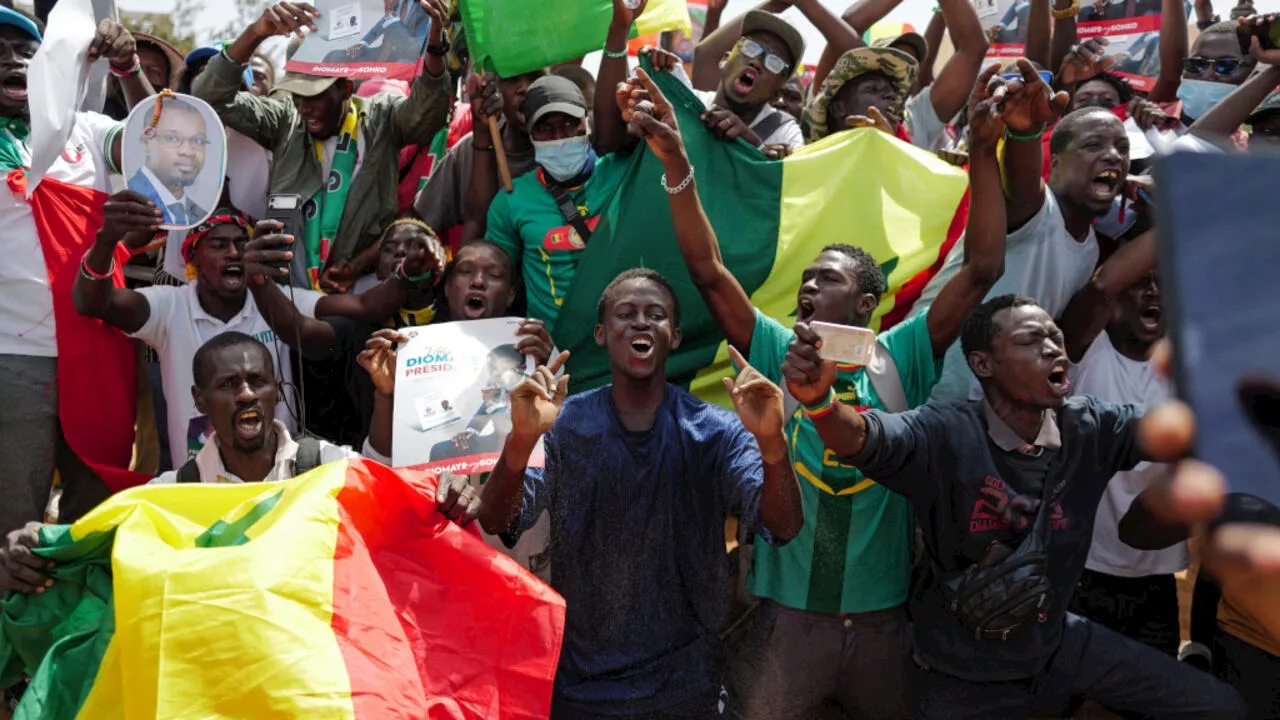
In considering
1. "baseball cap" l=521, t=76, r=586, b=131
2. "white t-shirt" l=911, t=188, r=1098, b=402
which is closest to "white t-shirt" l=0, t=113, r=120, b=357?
"baseball cap" l=521, t=76, r=586, b=131

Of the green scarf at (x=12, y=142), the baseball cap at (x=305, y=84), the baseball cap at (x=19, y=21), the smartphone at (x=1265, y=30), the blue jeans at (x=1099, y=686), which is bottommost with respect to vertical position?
the blue jeans at (x=1099, y=686)

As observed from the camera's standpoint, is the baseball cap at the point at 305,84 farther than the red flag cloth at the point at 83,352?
Yes

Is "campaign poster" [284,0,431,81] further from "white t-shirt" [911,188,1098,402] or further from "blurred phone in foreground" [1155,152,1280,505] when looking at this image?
"blurred phone in foreground" [1155,152,1280,505]

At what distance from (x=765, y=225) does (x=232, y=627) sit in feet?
9.39

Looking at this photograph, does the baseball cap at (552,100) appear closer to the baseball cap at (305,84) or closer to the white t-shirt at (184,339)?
the baseball cap at (305,84)

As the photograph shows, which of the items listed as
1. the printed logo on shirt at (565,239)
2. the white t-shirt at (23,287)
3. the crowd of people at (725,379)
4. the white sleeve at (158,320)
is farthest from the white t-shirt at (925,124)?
the white t-shirt at (23,287)

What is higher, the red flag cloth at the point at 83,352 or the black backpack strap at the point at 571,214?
the black backpack strap at the point at 571,214

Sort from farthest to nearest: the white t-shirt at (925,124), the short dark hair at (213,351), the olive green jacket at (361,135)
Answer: the white t-shirt at (925,124) → the olive green jacket at (361,135) → the short dark hair at (213,351)

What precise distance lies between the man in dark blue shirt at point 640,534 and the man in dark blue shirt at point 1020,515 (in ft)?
1.84

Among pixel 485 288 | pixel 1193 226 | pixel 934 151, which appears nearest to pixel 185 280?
pixel 485 288

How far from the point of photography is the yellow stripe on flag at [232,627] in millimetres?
3215

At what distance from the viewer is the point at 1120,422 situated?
4039mm

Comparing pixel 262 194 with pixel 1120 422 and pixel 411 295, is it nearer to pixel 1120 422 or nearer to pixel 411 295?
pixel 411 295

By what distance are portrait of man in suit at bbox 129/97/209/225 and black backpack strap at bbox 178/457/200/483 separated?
104cm
